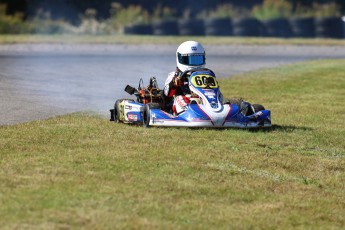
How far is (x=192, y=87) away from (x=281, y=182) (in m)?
3.61

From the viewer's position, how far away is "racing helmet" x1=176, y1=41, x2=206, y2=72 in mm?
12617

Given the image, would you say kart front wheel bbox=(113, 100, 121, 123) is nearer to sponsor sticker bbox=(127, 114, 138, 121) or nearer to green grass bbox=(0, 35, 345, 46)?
sponsor sticker bbox=(127, 114, 138, 121)

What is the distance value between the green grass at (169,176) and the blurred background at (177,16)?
92.7 ft

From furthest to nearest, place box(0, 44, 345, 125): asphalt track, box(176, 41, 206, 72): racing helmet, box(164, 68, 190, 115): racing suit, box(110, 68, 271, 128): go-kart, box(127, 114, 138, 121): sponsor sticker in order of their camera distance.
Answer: box(0, 44, 345, 125): asphalt track → box(176, 41, 206, 72): racing helmet → box(164, 68, 190, 115): racing suit → box(127, 114, 138, 121): sponsor sticker → box(110, 68, 271, 128): go-kart

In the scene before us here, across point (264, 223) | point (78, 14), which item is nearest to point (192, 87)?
point (264, 223)

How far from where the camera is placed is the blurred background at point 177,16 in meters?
41.2

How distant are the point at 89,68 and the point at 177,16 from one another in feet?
80.3

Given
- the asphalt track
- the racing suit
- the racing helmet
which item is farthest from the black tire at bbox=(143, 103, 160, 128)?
the asphalt track

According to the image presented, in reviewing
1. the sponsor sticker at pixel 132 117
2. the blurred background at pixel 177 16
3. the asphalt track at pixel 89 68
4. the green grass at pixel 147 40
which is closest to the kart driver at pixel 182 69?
the sponsor sticker at pixel 132 117

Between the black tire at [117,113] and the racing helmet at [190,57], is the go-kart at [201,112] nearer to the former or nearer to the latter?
the black tire at [117,113]

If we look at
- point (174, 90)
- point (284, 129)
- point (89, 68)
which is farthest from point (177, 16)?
point (284, 129)

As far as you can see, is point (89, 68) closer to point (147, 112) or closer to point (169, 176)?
point (147, 112)

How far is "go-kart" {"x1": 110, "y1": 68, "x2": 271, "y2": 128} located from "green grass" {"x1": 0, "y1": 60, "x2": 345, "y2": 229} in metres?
0.15

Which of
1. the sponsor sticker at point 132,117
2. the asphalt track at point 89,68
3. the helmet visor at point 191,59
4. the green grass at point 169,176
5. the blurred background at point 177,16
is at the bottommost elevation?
the green grass at point 169,176
